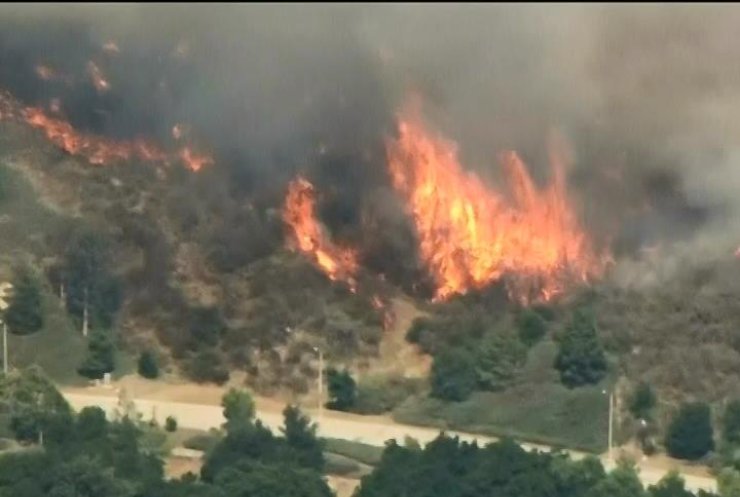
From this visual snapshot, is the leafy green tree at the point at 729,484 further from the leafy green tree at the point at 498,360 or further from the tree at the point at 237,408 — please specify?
the tree at the point at 237,408

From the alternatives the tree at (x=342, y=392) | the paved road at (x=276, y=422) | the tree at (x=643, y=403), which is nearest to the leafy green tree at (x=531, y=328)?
the tree at (x=643, y=403)

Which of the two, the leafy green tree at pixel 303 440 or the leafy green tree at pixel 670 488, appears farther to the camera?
the leafy green tree at pixel 303 440

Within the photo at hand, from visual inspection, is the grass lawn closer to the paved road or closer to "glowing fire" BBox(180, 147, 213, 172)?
the paved road

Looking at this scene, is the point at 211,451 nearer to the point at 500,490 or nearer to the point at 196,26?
the point at 500,490

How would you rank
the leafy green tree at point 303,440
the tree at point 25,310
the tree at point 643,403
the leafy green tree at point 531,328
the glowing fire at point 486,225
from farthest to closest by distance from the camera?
the glowing fire at point 486,225 < the tree at point 25,310 < the leafy green tree at point 531,328 < the tree at point 643,403 < the leafy green tree at point 303,440

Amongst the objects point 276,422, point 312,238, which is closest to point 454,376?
point 276,422

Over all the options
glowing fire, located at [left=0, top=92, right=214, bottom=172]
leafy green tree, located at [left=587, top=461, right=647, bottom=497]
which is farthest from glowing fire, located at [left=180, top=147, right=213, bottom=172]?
leafy green tree, located at [left=587, top=461, right=647, bottom=497]
